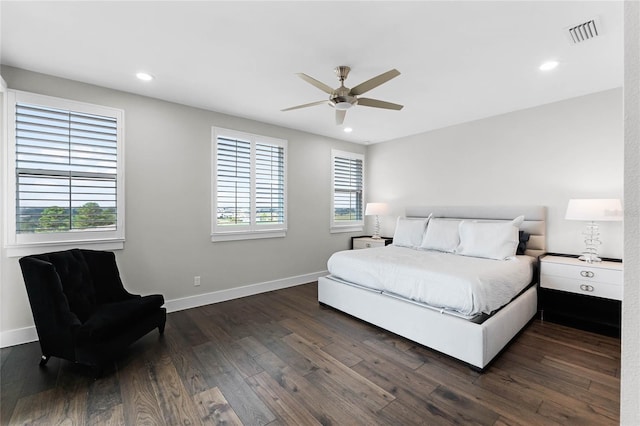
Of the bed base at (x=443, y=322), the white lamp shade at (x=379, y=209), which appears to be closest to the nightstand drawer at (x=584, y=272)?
the bed base at (x=443, y=322)

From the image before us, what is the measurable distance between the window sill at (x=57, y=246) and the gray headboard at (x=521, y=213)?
446 cm

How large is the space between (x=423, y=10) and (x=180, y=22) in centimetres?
172

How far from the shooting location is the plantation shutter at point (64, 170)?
2.75 metres

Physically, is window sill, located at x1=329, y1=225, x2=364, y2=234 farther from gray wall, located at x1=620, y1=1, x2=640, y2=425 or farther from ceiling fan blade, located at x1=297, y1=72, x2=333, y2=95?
gray wall, located at x1=620, y1=1, x2=640, y2=425

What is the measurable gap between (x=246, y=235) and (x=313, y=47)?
2.74 m

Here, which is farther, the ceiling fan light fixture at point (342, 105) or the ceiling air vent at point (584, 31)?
the ceiling fan light fixture at point (342, 105)

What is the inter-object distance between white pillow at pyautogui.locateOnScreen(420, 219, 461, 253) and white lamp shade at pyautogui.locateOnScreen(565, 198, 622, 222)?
4.00 ft

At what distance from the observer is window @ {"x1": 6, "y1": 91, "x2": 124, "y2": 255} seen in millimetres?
2721

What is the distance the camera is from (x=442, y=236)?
13.0 feet

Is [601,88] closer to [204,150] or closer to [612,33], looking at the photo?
[612,33]

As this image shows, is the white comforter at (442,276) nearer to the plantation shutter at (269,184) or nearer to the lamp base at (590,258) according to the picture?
the lamp base at (590,258)

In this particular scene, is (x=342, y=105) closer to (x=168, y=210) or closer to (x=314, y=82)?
(x=314, y=82)

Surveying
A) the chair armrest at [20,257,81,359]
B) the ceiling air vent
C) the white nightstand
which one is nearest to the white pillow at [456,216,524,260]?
the white nightstand

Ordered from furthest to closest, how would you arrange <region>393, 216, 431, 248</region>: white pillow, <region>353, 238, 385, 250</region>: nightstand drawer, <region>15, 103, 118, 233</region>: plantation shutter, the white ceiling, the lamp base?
<region>353, 238, 385, 250</region>: nightstand drawer, <region>393, 216, 431, 248</region>: white pillow, the lamp base, <region>15, 103, 118, 233</region>: plantation shutter, the white ceiling
